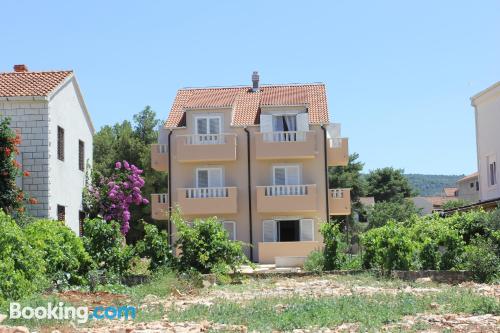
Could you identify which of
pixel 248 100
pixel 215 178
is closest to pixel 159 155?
pixel 215 178

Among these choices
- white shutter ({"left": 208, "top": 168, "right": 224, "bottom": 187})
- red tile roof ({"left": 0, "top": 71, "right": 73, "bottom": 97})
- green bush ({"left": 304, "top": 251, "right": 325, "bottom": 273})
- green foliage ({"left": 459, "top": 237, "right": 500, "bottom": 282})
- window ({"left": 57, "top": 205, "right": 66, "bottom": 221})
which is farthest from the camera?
white shutter ({"left": 208, "top": 168, "right": 224, "bottom": 187})

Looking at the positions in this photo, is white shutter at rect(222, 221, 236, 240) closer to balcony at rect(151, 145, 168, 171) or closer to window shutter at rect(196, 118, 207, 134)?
balcony at rect(151, 145, 168, 171)

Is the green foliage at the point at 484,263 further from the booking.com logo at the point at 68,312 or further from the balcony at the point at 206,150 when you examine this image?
the balcony at the point at 206,150

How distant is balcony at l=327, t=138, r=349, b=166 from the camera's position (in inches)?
1521

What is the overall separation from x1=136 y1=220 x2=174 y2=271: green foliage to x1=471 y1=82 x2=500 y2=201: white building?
54.4ft

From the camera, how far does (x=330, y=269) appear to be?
23359 mm

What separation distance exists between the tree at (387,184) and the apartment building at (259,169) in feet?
130

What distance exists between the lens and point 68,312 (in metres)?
12.7

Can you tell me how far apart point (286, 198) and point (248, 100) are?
7.47m

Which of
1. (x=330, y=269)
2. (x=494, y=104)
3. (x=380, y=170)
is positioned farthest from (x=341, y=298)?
(x=380, y=170)

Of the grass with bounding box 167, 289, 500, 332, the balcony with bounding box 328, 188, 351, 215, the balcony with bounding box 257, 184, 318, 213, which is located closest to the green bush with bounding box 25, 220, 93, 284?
the grass with bounding box 167, 289, 500, 332

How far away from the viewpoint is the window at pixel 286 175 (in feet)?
127

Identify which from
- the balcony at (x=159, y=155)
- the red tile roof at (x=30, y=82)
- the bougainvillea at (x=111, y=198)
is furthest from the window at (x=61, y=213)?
the balcony at (x=159, y=155)

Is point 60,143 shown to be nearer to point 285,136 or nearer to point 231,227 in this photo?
point 231,227
